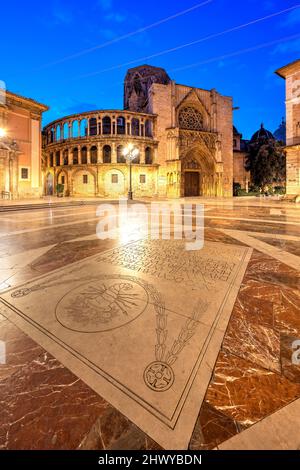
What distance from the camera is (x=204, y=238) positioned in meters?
6.05

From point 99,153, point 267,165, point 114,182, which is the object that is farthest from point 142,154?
point 267,165

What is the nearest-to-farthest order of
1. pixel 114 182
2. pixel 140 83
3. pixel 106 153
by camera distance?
pixel 114 182 → pixel 106 153 → pixel 140 83

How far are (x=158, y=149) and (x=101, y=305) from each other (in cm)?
3271

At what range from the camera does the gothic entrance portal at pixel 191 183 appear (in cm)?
3466

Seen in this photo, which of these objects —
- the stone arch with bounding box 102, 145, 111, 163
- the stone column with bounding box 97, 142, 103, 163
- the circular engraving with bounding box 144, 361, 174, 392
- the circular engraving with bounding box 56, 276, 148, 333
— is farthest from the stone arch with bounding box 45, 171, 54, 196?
the circular engraving with bounding box 144, 361, 174, 392

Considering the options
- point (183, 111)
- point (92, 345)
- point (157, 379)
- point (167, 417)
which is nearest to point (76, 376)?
point (92, 345)

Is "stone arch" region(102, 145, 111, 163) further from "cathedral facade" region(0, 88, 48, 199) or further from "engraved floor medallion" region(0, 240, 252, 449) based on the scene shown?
"engraved floor medallion" region(0, 240, 252, 449)

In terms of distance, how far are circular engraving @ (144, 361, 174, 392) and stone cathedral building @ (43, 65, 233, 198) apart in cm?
3075

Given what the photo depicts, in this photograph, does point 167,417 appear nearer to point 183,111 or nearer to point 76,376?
point 76,376

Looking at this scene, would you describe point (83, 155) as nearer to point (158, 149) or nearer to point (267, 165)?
point (158, 149)

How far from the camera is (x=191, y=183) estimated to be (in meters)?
35.0

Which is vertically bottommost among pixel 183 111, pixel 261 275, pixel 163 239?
pixel 261 275

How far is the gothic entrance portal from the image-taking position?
3466 centimetres
